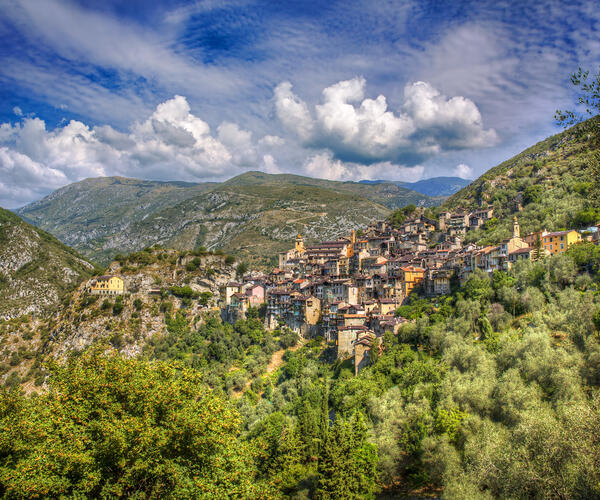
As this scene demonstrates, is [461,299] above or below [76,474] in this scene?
above

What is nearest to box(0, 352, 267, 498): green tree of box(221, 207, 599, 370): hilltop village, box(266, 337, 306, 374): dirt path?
box(221, 207, 599, 370): hilltop village

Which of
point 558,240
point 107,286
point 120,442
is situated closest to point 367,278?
point 558,240

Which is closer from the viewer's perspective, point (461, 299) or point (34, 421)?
point (34, 421)

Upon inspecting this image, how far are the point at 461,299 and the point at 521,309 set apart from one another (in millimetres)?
7581

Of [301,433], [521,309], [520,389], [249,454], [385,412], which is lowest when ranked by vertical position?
[301,433]

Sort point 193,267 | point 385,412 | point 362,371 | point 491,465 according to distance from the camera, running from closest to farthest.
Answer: point 491,465 → point 385,412 → point 362,371 → point 193,267

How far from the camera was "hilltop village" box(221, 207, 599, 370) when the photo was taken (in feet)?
171

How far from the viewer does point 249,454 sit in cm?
2177

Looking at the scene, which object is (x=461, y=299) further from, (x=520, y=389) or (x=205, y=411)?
(x=205, y=411)

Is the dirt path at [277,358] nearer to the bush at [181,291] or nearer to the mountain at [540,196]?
the bush at [181,291]

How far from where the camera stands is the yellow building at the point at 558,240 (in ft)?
161

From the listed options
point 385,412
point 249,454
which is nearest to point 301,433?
point 385,412

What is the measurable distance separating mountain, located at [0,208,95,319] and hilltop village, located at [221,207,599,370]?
6848cm

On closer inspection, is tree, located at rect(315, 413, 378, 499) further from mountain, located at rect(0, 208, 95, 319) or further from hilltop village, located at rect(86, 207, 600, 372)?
mountain, located at rect(0, 208, 95, 319)
